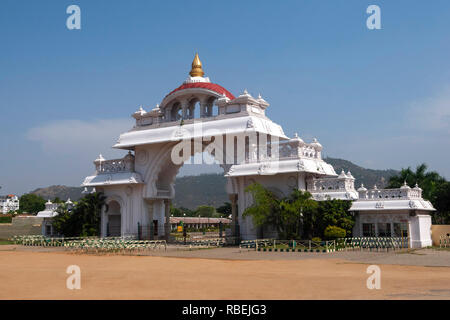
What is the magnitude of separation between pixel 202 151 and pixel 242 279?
15628mm

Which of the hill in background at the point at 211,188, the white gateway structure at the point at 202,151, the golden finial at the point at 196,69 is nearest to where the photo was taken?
the white gateway structure at the point at 202,151

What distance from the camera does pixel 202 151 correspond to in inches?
1049

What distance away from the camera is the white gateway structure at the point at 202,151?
23.4 metres

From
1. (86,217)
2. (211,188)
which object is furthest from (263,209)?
(211,188)

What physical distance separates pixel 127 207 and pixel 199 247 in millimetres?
6799

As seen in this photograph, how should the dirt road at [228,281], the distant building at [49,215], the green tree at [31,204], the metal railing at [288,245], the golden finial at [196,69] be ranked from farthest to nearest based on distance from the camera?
the green tree at [31,204] < the distant building at [49,215] < the golden finial at [196,69] < the metal railing at [288,245] < the dirt road at [228,281]

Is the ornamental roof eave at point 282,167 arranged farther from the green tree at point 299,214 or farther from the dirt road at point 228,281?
the dirt road at point 228,281

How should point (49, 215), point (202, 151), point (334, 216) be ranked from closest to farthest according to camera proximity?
point (334, 216) → point (202, 151) → point (49, 215)

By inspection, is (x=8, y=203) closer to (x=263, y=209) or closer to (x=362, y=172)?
Answer: (x=362, y=172)

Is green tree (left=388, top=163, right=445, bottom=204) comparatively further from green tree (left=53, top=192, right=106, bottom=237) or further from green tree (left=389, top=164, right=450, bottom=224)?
green tree (left=53, top=192, right=106, bottom=237)

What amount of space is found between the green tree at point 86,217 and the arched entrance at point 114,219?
694 mm

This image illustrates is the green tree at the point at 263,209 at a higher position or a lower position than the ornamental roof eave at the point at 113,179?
lower

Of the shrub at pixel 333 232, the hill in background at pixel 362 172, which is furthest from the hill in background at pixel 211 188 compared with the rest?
the shrub at pixel 333 232
